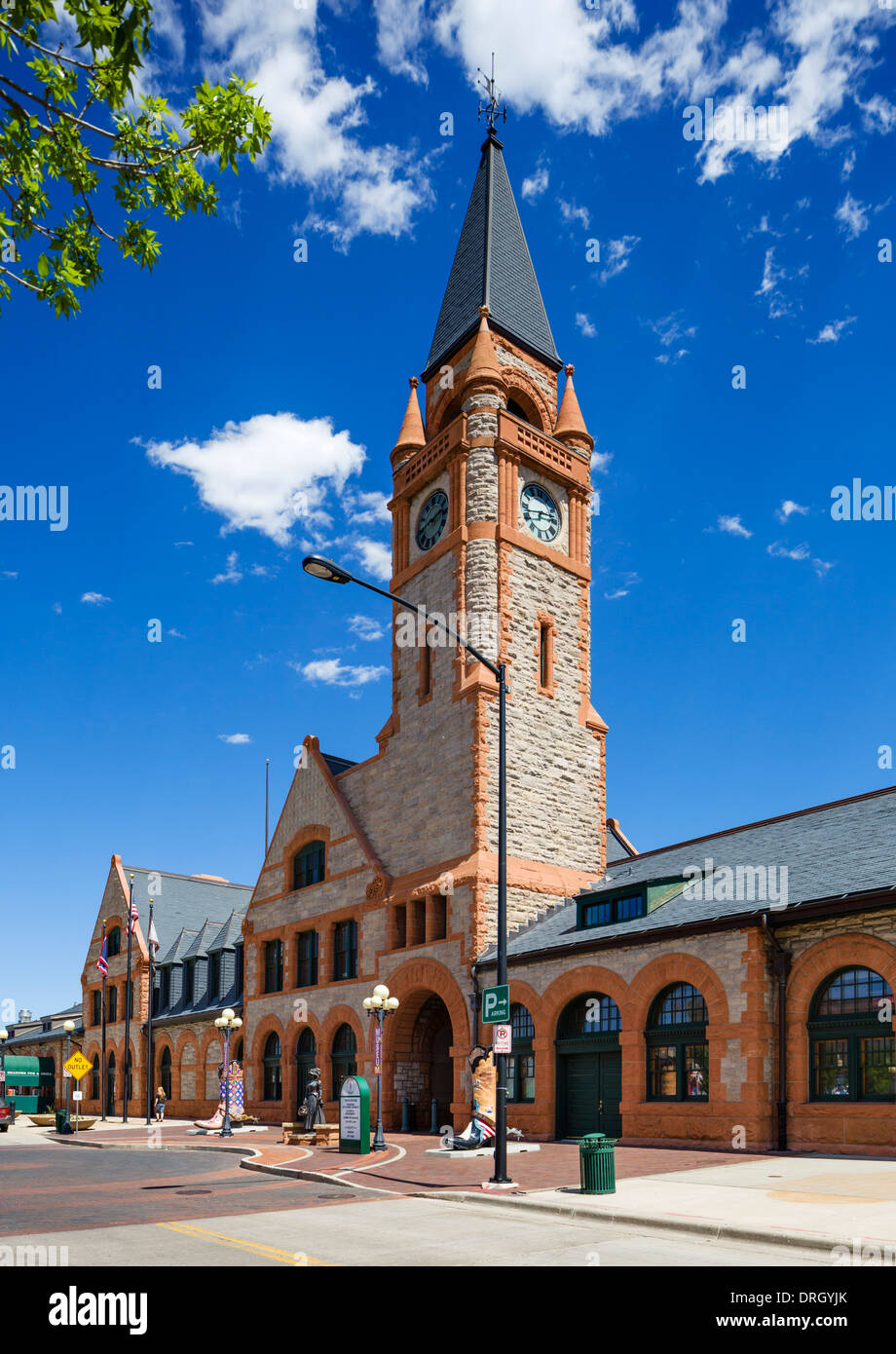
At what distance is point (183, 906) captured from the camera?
63969 mm

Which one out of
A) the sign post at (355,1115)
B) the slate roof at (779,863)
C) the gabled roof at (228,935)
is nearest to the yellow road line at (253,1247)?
the sign post at (355,1115)

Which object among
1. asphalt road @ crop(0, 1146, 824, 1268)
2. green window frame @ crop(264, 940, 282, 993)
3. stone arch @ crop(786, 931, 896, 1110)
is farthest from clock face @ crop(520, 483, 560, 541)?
asphalt road @ crop(0, 1146, 824, 1268)

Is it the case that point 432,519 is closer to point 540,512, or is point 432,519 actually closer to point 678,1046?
point 540,512

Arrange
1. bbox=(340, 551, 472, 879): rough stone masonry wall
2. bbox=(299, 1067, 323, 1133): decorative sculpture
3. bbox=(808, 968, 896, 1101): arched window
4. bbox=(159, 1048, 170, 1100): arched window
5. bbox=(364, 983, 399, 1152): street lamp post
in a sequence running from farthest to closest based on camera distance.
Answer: bbox=(159, 1048, 170, 1100): arched window < bbox=(340, 551, 472, 879): rough stone masonry wall < bbox=(299, 1067, 323, 1133): decorative sculpture < bbox=(364, 983, 399, 1152): street lamp post < bbox=(808, 968, 896, 1101): arched window

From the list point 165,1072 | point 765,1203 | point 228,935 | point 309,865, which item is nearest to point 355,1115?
point 765,1203

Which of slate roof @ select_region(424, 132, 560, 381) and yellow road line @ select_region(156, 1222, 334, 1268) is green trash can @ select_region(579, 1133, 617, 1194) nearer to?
yellow road line @ select_region(156, 1222, 334, 1268)

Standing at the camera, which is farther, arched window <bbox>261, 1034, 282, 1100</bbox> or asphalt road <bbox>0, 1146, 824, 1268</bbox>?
arched window <bbox>261, 1034, 282, 1100</bbox>

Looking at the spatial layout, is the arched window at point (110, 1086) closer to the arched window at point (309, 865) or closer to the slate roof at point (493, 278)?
the arched window at point (309, 865)

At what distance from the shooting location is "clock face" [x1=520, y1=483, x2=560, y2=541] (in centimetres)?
3728

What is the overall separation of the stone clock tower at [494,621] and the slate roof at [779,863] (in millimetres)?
2496

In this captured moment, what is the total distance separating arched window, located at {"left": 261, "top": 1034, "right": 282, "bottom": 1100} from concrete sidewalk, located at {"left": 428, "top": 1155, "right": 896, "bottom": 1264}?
86.5ft
